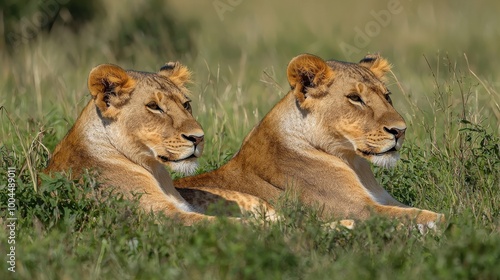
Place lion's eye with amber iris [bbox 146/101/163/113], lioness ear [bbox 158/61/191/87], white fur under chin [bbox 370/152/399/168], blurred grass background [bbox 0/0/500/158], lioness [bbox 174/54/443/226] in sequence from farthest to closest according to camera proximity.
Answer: blurred grass background [bbox 0/0/500/158] → lioness ear [bbox 158/61/191/87] → lioness [bbox 174/54/443/226] → white fur under chin [bbox 370/152/399/168] → lion's eye with amber iris [bbox 146/101/163/113]

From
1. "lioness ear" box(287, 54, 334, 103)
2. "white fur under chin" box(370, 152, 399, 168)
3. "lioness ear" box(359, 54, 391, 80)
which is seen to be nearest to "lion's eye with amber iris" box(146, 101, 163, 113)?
"lioness ear" box(287, 54, 334, 103)

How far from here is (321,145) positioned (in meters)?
7.18

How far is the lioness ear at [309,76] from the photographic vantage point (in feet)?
23.5

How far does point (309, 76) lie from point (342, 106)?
0.29 metres

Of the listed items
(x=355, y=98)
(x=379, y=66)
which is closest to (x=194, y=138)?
(x=355, y=98)

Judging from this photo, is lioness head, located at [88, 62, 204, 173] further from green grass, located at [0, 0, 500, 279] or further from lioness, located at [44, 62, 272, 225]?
green grass, located at [0, 0, 500, 279]

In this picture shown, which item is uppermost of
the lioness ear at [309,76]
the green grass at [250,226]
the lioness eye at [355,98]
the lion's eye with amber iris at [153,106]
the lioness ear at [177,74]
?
the lioness ear at [177,74]

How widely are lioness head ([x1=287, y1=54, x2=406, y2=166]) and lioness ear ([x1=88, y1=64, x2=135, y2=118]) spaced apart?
3.35 ft

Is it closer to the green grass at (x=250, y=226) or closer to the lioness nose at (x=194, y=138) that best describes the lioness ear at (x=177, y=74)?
the lioness nose at (x=194, y=138)

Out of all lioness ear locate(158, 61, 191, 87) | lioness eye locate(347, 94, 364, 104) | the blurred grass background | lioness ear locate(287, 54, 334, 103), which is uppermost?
the blurred grass background

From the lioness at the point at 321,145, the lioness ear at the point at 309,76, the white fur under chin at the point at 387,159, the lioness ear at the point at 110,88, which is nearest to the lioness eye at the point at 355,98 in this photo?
the lioness at the point at 321,145

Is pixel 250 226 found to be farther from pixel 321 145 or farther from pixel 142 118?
pixel 321 145

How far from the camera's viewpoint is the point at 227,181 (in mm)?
7281

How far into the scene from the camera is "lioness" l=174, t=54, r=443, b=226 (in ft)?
23.2
